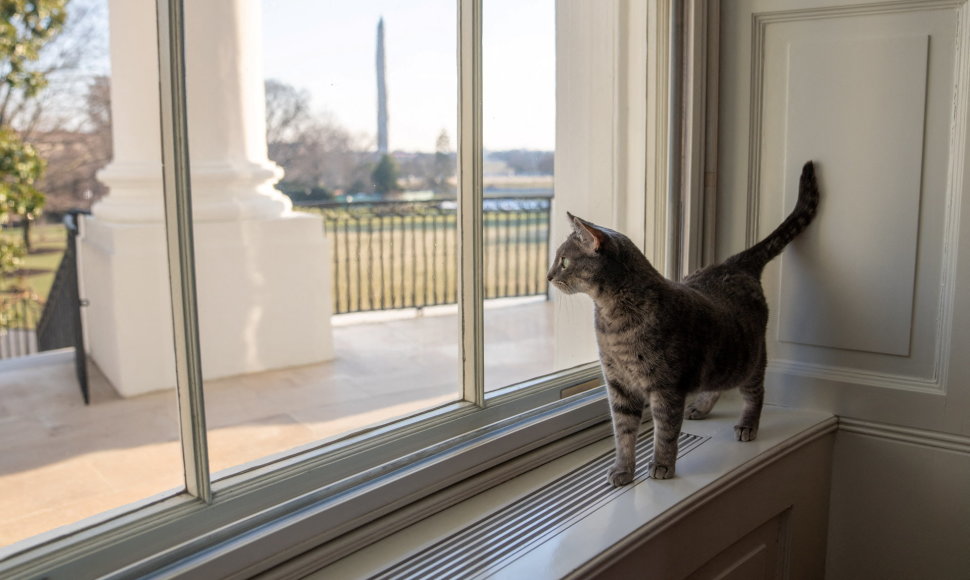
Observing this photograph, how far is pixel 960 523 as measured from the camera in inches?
71.9

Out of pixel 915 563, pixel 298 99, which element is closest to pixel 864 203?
pixel 915 563

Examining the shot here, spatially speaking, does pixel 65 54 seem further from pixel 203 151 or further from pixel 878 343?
pixel 878 343

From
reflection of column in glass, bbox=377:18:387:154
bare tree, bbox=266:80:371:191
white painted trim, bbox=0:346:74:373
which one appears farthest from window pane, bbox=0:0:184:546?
reflection of column in glass, bbox=377:18:387:154

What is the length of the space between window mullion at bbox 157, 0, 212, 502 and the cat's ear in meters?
0.66

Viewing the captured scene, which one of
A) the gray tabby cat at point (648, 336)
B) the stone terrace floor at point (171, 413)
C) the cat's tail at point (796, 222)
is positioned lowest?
the stone terrace floor at point (171, 413)

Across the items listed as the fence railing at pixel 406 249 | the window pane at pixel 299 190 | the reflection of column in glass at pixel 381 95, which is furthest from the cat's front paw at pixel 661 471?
the fence railing at pixel 406 249

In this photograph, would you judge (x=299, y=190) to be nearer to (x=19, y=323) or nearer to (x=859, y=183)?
(x=19, y=323)

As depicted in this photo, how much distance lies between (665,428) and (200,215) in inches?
112

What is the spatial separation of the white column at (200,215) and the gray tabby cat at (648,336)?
2610 mm

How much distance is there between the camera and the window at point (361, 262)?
1057 mm

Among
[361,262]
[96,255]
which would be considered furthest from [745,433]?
[361,262]

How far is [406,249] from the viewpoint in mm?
5953

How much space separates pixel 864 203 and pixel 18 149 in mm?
3454

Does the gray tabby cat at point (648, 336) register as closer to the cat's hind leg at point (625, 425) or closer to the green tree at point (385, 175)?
the cat's hind leg at point (625, 425)
